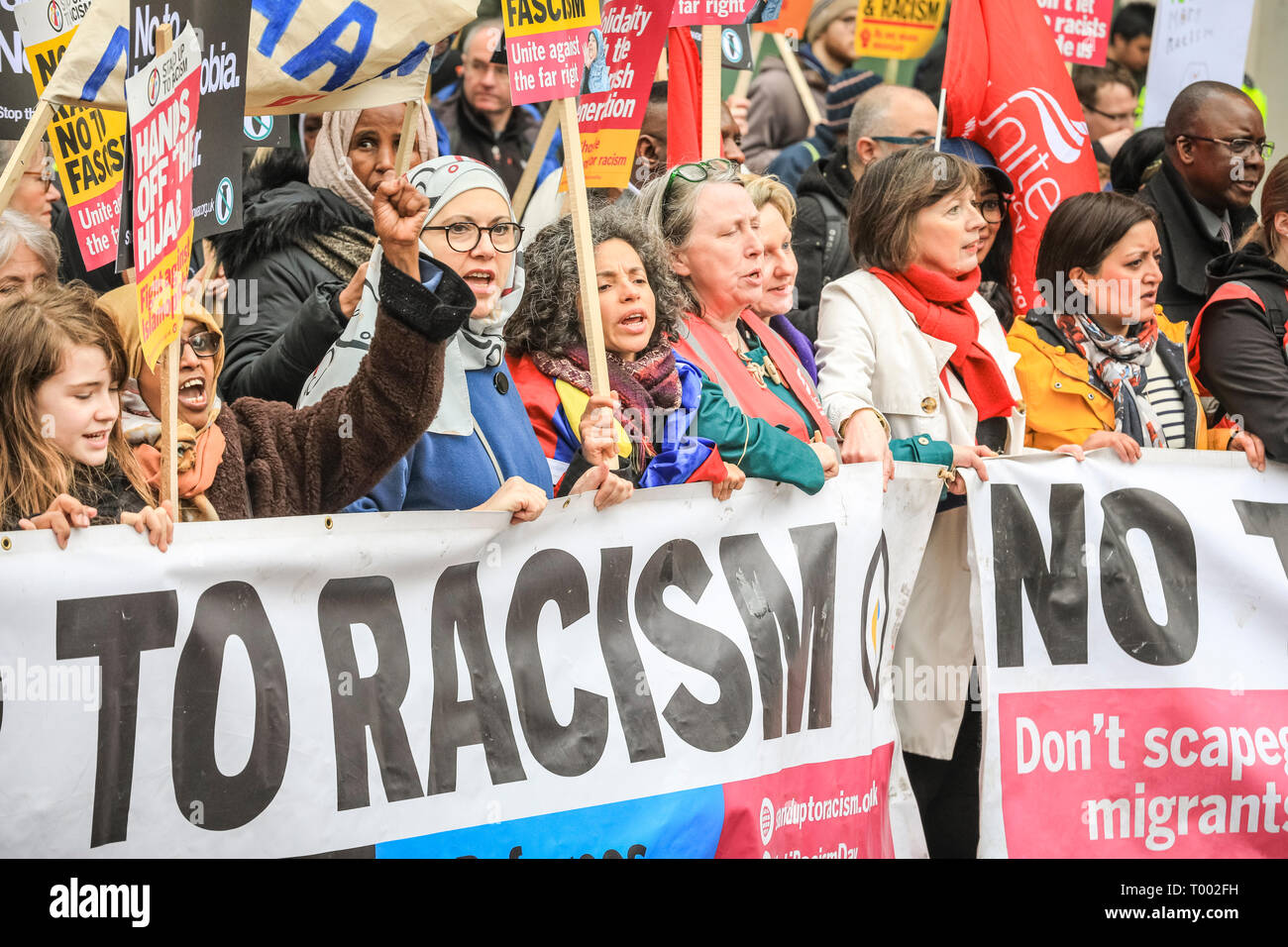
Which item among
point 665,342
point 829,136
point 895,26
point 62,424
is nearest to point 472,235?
point 665,342

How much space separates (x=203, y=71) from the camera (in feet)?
12.0

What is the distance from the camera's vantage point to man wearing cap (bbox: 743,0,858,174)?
8.78m

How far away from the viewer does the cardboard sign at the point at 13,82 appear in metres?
4.64

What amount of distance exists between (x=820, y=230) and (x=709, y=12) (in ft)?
4.53

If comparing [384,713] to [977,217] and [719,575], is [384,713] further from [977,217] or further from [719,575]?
[977,217]

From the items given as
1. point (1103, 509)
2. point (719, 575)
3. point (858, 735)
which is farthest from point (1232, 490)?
point (719, 575)

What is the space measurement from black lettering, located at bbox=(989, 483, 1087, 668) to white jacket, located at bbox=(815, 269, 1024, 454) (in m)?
0.30

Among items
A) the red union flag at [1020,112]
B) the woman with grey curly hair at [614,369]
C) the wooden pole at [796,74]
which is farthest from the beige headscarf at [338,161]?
the wooden pole at [796,74]

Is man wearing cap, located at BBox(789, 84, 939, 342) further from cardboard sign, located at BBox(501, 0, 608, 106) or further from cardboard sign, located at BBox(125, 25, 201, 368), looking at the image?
cardboard sign, located at BBox(125, 25, 201, 368)

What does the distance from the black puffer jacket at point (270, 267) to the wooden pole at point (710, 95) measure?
1.11 metres

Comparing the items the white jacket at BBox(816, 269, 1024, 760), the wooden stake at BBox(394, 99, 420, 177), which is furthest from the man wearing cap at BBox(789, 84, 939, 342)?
the wooden stake at BBox(394, 99, 420, 177)

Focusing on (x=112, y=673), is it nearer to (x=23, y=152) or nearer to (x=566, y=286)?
(x=23, y=152)

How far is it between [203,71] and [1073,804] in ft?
10.2

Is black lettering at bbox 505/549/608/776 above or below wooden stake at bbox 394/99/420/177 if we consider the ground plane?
below
